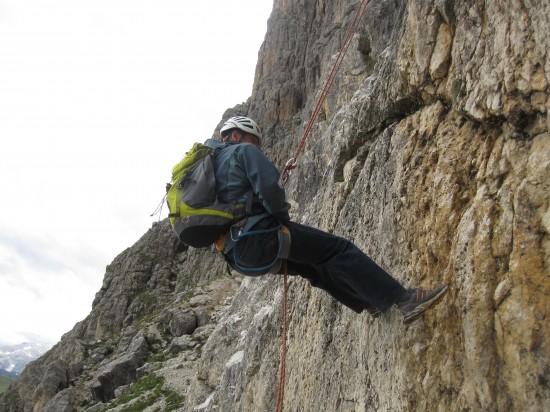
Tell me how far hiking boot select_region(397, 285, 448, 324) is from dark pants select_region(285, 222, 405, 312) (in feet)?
0.61

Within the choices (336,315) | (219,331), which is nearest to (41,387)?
(219,331)

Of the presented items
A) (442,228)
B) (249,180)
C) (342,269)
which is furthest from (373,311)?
(249,180)

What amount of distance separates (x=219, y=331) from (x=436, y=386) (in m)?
13.8

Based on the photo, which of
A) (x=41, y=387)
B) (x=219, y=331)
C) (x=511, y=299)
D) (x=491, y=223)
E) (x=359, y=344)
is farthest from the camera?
(x=41, y=387)

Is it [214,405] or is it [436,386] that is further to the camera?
[214,405]

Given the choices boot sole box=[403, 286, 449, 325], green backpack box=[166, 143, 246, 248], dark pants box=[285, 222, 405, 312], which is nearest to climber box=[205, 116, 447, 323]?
dark pants box=[285, 222, 405, 312]

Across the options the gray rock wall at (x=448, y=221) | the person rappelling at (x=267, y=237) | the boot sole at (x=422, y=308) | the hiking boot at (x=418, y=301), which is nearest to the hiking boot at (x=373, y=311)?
the person rappelling at (x=267, y=237)

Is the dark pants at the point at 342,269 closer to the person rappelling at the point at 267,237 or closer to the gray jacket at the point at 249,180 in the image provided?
the person rappelling at the point at 267,237

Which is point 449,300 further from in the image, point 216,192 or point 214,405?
point 214,405

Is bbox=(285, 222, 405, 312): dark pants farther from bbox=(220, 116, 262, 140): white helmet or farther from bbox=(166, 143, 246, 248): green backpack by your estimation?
bbox=(220, 116, 262, 140): white helmet

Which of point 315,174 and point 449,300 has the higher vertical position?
point 315,174

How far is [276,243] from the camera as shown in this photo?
19.2 feet

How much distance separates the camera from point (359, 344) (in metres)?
6.51

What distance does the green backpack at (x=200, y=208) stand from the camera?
19.3 ft
